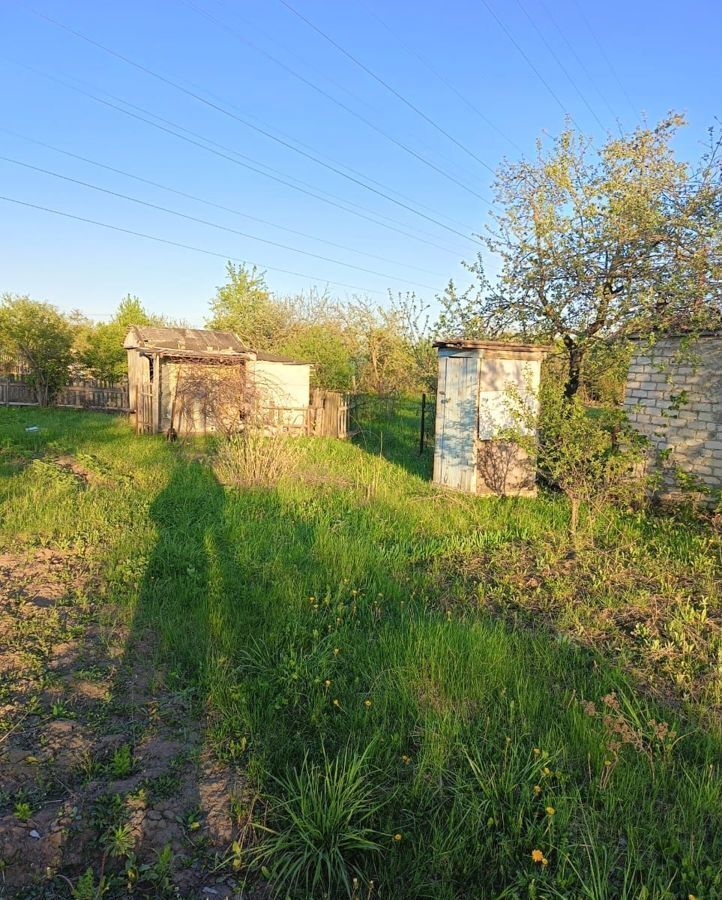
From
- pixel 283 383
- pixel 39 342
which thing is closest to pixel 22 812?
pixel 283 383

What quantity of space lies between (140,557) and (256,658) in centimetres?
225

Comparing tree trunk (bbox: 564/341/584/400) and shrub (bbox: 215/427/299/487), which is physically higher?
tree trunk (bbox: 564/341/584/400)

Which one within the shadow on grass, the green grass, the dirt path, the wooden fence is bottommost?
the dirt path

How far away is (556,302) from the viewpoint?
9250mm

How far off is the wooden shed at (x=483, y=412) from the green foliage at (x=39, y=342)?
19304 mm

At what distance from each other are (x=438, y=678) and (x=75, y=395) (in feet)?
78.7

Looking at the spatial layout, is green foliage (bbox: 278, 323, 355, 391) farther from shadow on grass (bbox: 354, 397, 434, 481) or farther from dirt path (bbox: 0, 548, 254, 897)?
dirt path (bbox: 0, 548, 254, 897)

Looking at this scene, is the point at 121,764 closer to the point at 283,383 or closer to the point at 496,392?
the point at 496,392

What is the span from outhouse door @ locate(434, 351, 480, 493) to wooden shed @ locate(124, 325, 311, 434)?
5382 millimetres

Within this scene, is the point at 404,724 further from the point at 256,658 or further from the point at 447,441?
the point at 447,441

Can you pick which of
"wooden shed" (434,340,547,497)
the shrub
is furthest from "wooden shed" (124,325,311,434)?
"wooden shed" (434,340,547,497)

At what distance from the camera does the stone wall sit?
25.5ft

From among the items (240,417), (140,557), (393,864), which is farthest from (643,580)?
(240,417)

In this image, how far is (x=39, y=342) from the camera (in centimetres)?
2270
